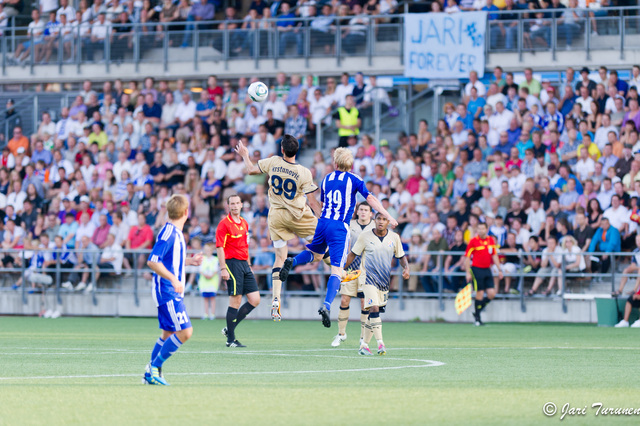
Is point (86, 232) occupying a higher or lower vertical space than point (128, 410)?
higher

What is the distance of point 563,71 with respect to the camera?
90.7 ft

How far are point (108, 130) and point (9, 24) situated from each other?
6912 millimetres

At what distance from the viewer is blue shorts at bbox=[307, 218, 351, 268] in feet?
48.3

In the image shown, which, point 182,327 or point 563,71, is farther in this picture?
point 563,71

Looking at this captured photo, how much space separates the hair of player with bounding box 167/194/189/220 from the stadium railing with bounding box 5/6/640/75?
18.7 meters

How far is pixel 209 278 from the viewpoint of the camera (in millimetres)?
Result: 25969

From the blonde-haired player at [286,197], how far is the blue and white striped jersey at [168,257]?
4800 mm

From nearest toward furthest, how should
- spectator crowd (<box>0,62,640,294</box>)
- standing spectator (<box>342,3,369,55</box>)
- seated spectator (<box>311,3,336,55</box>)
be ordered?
spectator crowd (<box>0,62,640,294</box>), standing spectator (<box>342,3,369,55</box>), seated spectator (<box>311,3,336,55</box>)

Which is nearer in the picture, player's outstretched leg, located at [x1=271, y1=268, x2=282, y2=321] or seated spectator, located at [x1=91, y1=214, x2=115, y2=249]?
player's outstretched leg, located at [x1=271, y1=268, x2=282, y2=321]

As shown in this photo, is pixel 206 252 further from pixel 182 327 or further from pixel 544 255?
pixel 182 327

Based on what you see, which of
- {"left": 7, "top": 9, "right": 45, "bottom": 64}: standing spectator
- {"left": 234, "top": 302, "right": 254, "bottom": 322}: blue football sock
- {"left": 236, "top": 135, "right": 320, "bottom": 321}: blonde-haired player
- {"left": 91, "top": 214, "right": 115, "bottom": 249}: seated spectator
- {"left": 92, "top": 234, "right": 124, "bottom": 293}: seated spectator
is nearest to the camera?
{"left": 236, "top": 135, "right": 320, "bottom": 321}: blonde-haired player

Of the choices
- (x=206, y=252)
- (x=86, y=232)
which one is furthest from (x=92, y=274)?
(x=206, y=252)

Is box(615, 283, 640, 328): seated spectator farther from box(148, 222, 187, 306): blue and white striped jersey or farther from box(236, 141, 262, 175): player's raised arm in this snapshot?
box(148, 222, 187, 306): blue and white striped jersey

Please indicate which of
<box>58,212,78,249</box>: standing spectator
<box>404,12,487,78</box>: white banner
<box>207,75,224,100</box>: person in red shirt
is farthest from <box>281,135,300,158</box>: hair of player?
<box>207,75,224,100</box>: person in red shirt
